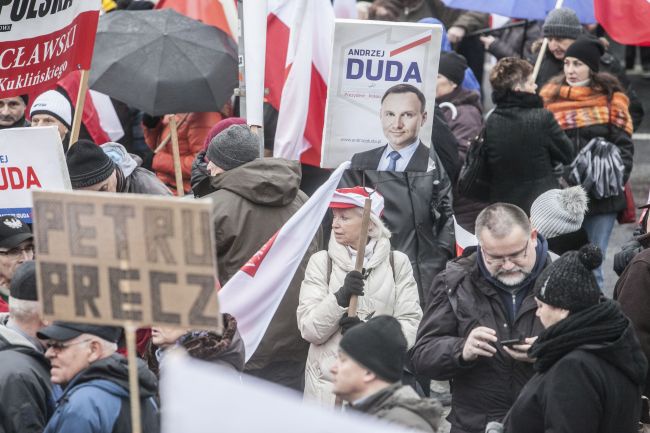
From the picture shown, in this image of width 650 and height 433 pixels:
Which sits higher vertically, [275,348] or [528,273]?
[528,273]

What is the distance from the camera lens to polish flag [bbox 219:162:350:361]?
6465mm

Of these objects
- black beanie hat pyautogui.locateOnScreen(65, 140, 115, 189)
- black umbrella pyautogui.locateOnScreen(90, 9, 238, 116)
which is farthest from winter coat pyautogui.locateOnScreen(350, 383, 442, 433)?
black umbrella pyautogui.locateOnScreen(90, 9, 238, 116)

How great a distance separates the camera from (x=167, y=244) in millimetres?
4422

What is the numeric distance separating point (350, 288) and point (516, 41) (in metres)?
6.88

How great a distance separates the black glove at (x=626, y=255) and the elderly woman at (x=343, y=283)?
130cm

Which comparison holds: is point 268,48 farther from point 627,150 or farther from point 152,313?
point 152,313

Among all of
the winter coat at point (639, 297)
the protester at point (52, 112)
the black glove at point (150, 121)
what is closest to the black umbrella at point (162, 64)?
the protester at point (52, 112)

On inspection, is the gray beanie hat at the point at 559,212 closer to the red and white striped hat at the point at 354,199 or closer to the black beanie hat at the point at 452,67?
the red and white striped hat at the point at 354,199

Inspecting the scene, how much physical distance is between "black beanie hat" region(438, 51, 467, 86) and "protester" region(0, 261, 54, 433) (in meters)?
4.83

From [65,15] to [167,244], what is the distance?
3.63 m

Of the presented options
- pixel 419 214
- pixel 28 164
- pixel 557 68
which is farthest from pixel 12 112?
pixel 557 68

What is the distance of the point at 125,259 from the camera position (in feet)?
14.7

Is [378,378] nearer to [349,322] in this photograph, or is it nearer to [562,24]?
[349,322]

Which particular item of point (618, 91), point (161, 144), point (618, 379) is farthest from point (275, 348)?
point (618, 91)
